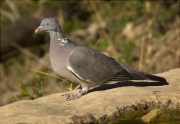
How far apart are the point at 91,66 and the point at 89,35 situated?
492 centimetres

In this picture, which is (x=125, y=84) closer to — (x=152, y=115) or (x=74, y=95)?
(x=74, y=95)

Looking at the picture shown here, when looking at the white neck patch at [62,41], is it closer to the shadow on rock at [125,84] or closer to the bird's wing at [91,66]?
the bird's wing at [91,66]

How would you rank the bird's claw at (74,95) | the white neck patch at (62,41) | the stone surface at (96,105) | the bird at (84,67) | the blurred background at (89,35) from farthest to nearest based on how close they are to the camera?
the blurred background at (89,35), the white neck patch at (62,41), the bird at (84,67), the bird's claw at (74,95), the stone surface at (96,105)

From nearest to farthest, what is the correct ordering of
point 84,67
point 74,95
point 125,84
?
point 74,95, point 84,67, point 125,84

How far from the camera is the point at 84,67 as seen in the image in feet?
14.7

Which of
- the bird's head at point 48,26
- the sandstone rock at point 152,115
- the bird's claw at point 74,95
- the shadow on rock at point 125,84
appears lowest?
the sandstone rock at point 152,115

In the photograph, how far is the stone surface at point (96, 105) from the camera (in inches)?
138

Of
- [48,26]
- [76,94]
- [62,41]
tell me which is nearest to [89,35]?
[48,26]

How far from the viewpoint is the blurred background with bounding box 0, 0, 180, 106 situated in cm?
771

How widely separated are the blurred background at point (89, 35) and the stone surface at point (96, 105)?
2.73 meters

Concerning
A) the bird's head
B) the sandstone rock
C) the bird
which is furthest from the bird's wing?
the sandstone rock

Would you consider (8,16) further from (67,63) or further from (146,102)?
(146,102)

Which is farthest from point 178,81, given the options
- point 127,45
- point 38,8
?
point 38,8

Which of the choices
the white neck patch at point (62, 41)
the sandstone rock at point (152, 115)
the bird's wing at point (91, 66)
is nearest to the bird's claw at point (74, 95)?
the bird's wing at point (91, 66)
